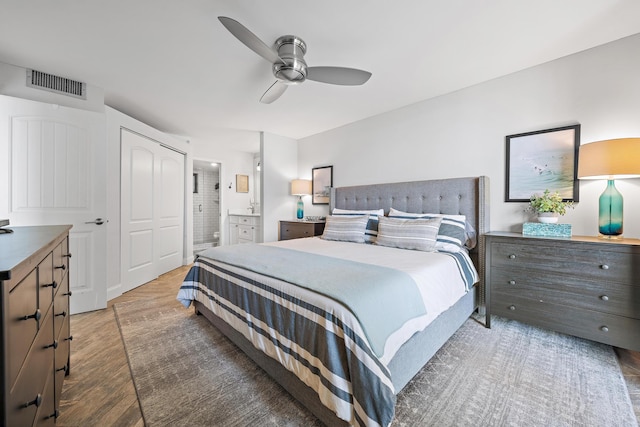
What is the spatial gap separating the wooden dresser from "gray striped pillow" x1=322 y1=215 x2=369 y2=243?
7.95ft

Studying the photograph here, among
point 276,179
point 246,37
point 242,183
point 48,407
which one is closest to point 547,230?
point 246,37

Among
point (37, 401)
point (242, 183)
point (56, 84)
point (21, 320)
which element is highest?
point (56, 84)

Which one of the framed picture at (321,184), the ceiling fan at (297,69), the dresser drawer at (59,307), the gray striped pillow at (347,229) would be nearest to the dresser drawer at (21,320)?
the dresser drawer at (59,307)

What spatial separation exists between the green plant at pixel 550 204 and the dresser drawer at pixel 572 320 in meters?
0.80

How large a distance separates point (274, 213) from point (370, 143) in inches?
81.5

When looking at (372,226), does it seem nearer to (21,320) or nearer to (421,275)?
(421,275)

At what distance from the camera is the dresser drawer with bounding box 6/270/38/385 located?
620 mm

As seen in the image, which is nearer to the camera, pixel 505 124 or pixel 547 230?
pixel 547 230

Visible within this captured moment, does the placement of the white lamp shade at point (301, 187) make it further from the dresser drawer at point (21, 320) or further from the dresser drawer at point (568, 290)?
the dresser drawer at point (21, 320)

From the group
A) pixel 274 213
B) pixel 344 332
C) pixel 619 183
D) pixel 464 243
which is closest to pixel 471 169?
pixel 464 243

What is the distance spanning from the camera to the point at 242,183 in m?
6.18

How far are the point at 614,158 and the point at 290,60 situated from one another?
243cm

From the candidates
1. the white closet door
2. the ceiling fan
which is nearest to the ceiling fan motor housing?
the ceiling fan

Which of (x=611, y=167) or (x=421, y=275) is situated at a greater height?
(x=611, y=167)
